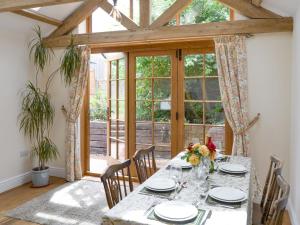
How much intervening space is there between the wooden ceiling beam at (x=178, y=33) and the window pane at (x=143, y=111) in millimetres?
963

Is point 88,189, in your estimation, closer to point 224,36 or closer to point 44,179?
point 44,179

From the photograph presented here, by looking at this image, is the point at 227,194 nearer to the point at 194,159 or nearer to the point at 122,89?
the point at 194,159

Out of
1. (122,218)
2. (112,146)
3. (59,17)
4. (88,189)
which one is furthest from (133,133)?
(122,218)

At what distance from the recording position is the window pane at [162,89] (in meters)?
4.38

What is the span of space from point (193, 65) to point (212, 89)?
0.47 meters

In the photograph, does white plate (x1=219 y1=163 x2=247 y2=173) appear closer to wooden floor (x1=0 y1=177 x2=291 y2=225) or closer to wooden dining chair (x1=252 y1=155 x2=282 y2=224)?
wooden dining chair (x1=252 y1=155 x2=282 y2=224)

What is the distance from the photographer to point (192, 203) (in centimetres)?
183

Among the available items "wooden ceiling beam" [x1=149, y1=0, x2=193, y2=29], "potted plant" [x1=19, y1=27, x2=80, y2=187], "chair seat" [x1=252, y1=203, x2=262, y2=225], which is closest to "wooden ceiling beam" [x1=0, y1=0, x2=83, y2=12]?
"potted plant" [x1=19, y1=27, x2=80, y2=187]

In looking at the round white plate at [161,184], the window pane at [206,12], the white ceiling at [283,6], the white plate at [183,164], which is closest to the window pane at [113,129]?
the window pane at [206,12]

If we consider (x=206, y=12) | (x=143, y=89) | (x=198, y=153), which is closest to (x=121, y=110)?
(x=143, y=89)

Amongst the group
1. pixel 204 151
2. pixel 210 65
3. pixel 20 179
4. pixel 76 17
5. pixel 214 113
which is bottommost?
pixel 20 179

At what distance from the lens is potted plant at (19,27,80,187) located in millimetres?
4449

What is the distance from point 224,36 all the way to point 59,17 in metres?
2.71

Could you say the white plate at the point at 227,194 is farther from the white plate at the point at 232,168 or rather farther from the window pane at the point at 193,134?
the window pane at the point at 193,134
